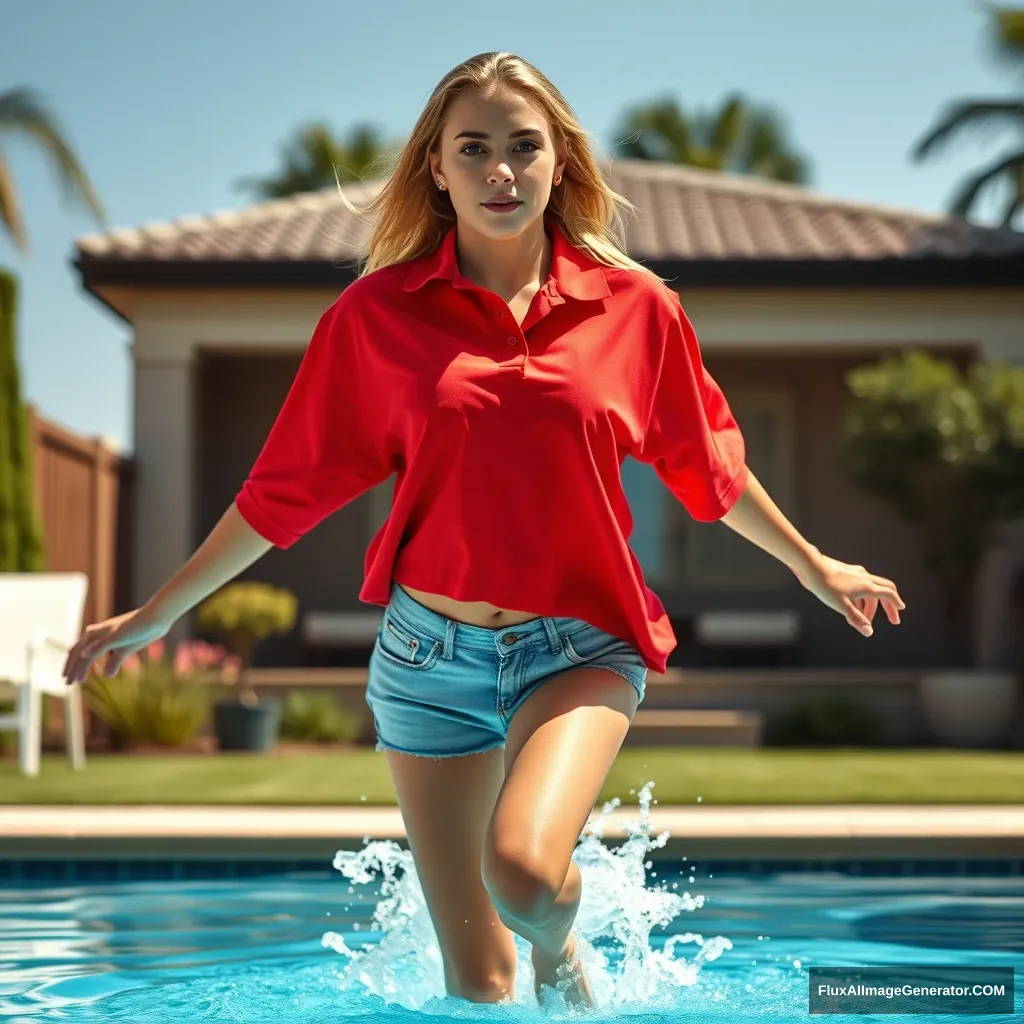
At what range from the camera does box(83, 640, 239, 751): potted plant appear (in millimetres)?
10148

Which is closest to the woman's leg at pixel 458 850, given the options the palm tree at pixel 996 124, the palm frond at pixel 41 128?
the palm tree at pixel 996 124

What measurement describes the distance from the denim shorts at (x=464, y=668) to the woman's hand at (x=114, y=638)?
1.61ft

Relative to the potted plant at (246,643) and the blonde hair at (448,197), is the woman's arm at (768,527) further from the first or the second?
the potted plant at (246,643)

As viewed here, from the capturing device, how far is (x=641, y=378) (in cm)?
291

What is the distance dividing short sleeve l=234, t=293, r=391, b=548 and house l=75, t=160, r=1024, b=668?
8973 mm

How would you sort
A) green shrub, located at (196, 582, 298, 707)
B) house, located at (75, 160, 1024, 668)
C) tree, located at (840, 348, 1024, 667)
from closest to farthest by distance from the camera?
tree, located at (840, 348, 1024, 667)
green shrub, located at (196, 582, 298, 707)
house, located at (75, 160, 1024, 668)

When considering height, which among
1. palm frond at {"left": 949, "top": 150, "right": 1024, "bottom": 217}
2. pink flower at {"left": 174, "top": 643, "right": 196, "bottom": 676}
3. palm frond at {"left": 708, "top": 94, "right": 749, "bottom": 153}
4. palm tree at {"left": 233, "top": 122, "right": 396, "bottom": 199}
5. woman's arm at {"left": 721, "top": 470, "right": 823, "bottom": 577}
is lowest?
pink flower at {"left": 174, "top": 643, "right": 196, "bottom": 676}

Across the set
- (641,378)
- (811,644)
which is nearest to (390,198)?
(641,378)

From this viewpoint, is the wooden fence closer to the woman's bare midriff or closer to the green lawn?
the green lawn

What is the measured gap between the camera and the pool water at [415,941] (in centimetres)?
362

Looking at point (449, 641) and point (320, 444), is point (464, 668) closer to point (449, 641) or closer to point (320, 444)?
point (449, 641)

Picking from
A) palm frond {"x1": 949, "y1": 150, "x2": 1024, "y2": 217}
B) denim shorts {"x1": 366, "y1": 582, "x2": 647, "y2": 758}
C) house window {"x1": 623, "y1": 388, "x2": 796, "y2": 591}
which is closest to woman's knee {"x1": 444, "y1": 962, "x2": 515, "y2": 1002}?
denim shorts {"x1": 366, "y1": 582, "x2": 647, "y2": 758}

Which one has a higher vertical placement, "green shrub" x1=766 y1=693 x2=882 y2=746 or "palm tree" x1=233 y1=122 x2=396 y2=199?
"palm tree" x1=233 y1=122 x2=396 y2=199

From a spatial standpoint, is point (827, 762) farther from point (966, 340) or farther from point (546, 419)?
point (546, 419)
